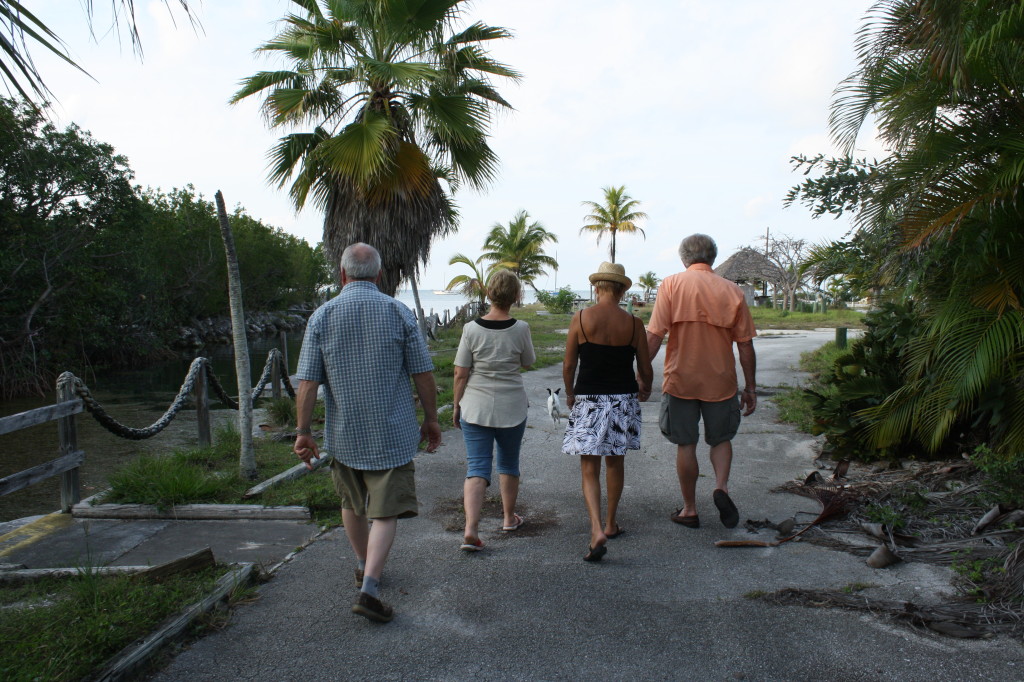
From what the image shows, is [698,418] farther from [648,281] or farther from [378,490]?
[648,281]

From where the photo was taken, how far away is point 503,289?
15.3 ft

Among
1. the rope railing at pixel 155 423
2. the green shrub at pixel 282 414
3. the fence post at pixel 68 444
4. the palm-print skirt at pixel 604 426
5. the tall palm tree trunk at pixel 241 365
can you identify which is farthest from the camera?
the green shrub at pixel 282 414

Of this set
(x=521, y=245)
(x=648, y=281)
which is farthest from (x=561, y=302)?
(x=648, y=281)

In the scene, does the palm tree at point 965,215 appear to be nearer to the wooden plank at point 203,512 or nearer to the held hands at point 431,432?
the held hands at point 431,432

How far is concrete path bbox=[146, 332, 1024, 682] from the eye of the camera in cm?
305

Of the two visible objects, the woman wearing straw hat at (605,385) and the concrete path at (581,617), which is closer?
the concrete path at (581,617)

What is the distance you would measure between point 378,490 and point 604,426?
61.4 inches

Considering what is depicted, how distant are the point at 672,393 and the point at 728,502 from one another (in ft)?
2.72

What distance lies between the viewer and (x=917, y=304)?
698cm

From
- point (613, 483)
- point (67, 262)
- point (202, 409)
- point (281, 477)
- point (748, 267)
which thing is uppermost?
point (748, 267)

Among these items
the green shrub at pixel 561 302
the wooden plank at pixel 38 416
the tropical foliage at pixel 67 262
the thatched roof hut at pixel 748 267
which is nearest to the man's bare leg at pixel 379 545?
the wooden plank at pixel 38 416

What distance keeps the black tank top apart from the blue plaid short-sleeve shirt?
1.29m

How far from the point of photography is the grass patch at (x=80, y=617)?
2.89 meters

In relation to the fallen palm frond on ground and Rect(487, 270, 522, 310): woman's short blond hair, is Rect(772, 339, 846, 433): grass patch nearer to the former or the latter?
the fallen palm frond on ground
